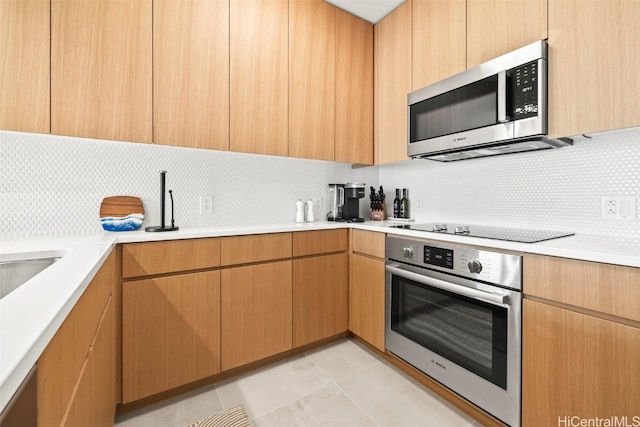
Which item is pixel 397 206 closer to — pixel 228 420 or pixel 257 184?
pixel 257 184

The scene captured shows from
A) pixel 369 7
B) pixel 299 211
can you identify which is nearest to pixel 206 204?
pixel 299 211

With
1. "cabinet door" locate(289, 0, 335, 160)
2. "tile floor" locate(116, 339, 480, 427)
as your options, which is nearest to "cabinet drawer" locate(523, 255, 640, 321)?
"tile floor" locate(116, 339, 480, 427)

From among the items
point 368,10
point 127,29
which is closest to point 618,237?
point 368,10

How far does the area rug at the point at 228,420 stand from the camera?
4.83 ft

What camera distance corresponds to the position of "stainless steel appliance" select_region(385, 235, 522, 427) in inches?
53.1

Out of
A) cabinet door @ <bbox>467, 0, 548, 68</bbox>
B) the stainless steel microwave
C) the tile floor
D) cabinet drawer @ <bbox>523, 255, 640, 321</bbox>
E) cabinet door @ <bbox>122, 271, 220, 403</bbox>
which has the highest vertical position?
cabinet door @ <bbox>467, 0, 548, 68</bbox>

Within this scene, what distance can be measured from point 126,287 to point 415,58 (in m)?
2.31

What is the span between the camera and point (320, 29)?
2.31 m

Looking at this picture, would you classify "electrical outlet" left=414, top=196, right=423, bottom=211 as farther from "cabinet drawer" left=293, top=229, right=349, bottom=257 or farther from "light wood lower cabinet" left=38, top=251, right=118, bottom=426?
"light wood lower cabinet" left=38, top=251, right=118, bottom=426

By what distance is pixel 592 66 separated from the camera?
1344mm

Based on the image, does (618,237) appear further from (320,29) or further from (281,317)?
(320,29)

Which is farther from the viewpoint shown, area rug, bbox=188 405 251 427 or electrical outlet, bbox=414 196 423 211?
electrical outlet, bbox=414 196 423 211

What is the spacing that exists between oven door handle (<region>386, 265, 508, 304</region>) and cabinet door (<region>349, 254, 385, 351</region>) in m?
0.16

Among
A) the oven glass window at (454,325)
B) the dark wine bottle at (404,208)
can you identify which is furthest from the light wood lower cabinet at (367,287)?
the dark wine bottle at (404,208)
